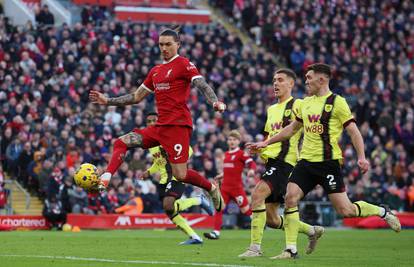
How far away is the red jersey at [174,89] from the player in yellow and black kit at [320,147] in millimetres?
1515

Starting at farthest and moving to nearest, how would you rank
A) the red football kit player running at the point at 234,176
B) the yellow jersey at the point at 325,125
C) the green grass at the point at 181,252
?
1. the red football kit player running at the point at 234,176
2. the yellow jersey at the point at 325,125
3. the green grass at the point at 181,252

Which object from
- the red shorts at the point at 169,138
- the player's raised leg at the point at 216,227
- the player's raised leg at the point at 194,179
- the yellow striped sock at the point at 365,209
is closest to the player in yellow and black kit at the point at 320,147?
the yellow striped sock at the point at 365,209

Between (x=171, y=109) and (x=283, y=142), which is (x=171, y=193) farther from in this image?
(x=171, y=109)

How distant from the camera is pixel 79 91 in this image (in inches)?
1222

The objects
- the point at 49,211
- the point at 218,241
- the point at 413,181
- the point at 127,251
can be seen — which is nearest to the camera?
the point at 127,251

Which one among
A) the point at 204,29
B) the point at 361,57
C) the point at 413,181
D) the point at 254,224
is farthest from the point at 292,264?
the point at 361,57

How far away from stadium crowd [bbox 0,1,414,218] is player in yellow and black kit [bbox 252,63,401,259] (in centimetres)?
1341

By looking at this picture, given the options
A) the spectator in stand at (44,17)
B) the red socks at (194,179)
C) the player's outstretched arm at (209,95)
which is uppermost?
the spectator in stand at (44,17)

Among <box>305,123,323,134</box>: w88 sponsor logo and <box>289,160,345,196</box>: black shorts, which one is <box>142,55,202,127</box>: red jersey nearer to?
<box>305,123,323,134</box>: w88 sponsor logo

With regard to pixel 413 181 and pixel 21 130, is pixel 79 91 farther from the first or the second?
pixel 413 181

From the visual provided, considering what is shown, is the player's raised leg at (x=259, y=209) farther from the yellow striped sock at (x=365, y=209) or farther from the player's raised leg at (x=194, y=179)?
the yellow striped sock at (x=365, y=209)

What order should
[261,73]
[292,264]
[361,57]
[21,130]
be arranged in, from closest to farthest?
[292,264] < [21,130] < [261,73] < [361,57]

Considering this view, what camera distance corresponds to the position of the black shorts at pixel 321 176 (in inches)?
548

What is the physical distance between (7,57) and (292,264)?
62.2ft
